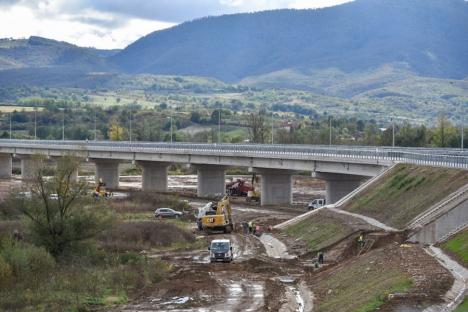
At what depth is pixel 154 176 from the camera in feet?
433

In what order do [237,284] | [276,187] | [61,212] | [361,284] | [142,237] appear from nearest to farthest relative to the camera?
[361,284]
[237,284]
[61,212]
[142,237]
[276,187]

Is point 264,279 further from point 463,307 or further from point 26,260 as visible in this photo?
point 463,307

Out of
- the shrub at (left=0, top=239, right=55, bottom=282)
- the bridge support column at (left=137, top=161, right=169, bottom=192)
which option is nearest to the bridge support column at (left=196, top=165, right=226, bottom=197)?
the bridge support column at (left=137, top=161, right=169, bottom=192)

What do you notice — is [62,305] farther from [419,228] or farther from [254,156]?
[254,156]

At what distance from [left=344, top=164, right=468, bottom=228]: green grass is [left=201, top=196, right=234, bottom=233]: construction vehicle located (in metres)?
10.1

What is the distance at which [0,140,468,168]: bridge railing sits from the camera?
76.7m

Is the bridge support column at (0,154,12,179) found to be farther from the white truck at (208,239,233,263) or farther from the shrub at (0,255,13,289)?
the shrub at (0,255,13,289)

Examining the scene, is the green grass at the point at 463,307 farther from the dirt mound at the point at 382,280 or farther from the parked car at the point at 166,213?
the parked car at the point at 166,213

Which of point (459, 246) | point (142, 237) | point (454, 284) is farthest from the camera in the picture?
point (142, 237)

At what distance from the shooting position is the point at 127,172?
607ft

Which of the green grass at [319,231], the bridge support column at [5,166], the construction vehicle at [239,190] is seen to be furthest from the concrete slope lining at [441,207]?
the bridge support column at [5,166]

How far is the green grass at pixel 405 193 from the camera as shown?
6375 cm

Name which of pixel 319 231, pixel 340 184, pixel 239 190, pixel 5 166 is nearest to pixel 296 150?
pixel 340 184

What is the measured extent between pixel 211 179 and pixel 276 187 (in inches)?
575
